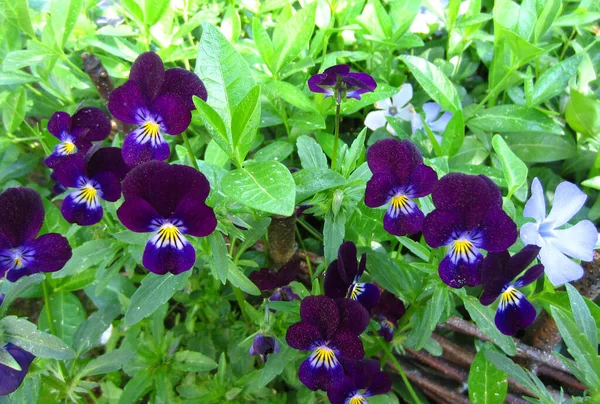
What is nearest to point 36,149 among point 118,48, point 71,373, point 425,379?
point 118,48

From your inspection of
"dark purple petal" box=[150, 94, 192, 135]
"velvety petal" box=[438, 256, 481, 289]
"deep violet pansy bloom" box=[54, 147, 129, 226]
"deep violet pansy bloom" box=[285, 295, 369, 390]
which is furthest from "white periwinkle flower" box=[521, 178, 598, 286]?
"deep violet pansy bloom" box=[54, 147, 129, 226]

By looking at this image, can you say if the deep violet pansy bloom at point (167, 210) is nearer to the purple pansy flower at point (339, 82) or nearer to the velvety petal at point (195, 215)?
the velvety petal at point (195, 215)

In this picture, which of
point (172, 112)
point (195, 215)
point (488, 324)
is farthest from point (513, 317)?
point (172, 112)

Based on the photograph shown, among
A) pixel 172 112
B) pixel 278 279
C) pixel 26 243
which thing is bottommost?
pixel 278 279

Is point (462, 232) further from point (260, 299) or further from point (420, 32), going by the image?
point (420, 32)

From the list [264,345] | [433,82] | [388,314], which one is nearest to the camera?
[264,345]

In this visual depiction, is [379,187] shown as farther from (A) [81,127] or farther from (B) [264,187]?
(A) [81,127]

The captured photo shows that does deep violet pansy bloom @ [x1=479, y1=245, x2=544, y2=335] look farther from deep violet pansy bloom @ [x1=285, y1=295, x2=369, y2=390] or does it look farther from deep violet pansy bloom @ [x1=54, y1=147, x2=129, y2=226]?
deep violet pansy bloom @ [x1=54, y1=147, x2=129, y2=226]

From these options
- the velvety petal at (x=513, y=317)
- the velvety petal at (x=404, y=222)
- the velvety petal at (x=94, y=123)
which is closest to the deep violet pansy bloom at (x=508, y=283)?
the velvety petal at (x=513, y=317)
